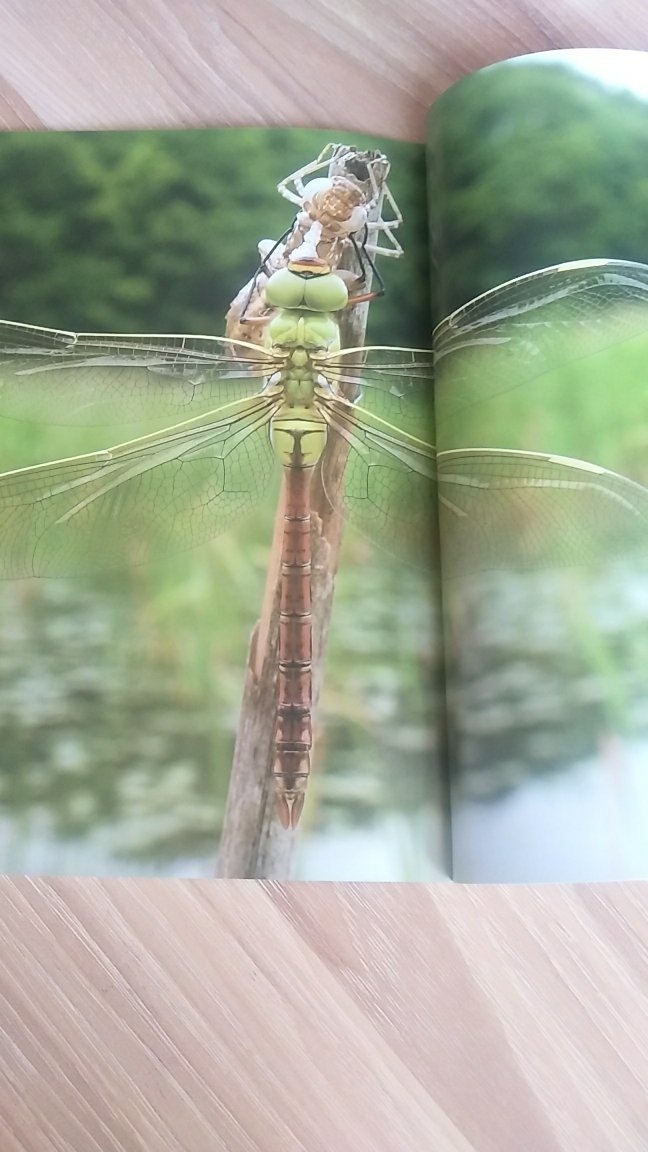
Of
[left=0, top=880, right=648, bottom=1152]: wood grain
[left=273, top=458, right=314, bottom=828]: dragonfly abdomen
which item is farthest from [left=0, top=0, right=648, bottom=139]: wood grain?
[left=0, top=880, right=648, bottom=1152]: wood grain

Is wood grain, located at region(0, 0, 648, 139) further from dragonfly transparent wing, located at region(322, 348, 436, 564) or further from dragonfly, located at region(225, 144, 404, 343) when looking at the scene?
dragonfly transparent wing, located at region(322, 348, 436, 564)

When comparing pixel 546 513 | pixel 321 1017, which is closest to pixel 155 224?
pixel 546 513

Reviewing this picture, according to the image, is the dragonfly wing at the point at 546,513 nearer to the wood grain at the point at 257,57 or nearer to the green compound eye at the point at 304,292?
the green compound eye at the point at 304,292

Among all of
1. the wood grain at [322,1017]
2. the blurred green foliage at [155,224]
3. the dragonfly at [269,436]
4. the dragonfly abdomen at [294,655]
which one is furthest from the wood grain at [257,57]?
the wood grain at [322,1017]

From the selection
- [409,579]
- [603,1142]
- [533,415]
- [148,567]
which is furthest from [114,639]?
[603,1142]

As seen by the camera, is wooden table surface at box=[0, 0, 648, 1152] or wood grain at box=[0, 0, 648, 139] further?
wood grain at box=[0, 0, 648, 139]

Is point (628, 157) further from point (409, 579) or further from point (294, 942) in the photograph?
point (294, 942)
